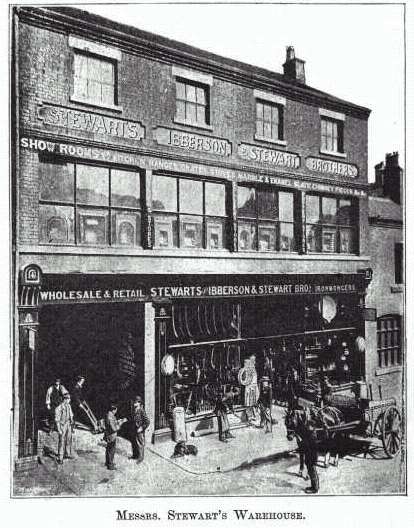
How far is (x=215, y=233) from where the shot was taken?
11836mm

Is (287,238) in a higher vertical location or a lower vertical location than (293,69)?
lower

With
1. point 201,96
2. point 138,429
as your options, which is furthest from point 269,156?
point 138,429

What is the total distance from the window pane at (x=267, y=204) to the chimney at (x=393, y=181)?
14.4 ft

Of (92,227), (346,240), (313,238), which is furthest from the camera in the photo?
(346,240)

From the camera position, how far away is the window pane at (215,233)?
11719 millimetres

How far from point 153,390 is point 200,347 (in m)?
1.62

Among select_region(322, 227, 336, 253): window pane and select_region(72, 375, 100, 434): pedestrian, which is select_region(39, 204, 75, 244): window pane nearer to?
select_region(72, 375, 100, 434): pedestrian

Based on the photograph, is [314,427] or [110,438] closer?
[110,438]

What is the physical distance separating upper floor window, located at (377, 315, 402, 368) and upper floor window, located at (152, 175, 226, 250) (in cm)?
566

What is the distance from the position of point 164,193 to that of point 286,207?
3901 mm

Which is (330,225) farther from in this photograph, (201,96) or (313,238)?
(201,96)

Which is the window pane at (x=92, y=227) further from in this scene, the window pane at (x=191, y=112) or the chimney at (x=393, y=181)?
the chimney at (x=393, y=181)

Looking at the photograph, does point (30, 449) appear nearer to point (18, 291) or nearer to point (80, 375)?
point (80, 375)

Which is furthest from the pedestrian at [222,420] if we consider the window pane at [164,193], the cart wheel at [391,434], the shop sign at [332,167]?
the shop sign at [332,167]
